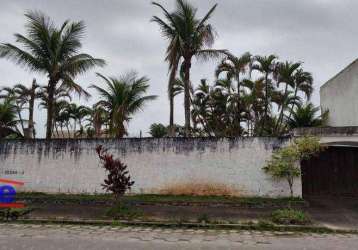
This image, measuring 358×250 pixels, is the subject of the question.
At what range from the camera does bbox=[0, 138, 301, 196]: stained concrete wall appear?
12.4 m

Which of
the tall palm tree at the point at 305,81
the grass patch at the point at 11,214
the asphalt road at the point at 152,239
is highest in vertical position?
the tall palm tree at the point at 305,81

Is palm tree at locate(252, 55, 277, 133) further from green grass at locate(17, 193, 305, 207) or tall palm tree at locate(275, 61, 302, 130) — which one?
green grass at locate(17, 193, 305, 207)

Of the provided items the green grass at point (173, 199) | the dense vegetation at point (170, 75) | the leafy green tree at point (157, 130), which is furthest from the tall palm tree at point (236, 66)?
the leafy green tree at point (157, 130)

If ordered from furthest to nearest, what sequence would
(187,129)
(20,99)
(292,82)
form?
1. (20,99)
2. (292,82)
3. (187,129)

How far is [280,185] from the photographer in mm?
12234

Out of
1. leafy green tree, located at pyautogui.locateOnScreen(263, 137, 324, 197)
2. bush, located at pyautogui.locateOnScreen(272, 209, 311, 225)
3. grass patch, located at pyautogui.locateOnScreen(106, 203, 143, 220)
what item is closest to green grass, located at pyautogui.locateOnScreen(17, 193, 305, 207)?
leafy green tree, located at pyautogui.locateOnScreen(263, 137, 324, 197)

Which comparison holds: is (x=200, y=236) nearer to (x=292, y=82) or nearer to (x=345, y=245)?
(x=345, y=245)

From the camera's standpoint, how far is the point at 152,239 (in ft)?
24.9

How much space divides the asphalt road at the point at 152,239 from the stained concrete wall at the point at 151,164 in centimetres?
402

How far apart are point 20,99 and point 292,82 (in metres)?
15.4

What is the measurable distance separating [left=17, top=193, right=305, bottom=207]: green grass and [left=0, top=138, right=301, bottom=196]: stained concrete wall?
0.44 metres

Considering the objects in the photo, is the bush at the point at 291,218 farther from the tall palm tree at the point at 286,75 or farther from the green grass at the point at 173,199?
the tall palm tree at the point at 286,75

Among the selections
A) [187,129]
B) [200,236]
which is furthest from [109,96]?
[200,236]

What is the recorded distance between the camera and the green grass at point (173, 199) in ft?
37.1
